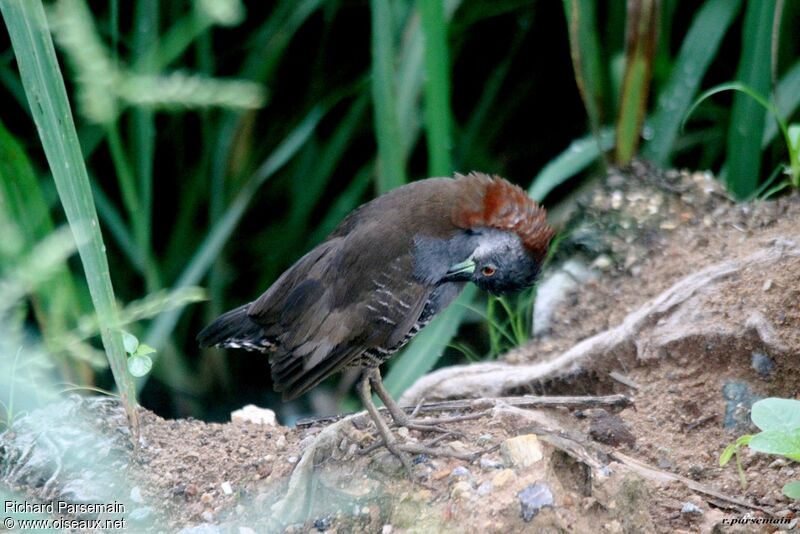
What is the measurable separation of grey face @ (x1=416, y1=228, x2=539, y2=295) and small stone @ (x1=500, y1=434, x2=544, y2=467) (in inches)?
32.7

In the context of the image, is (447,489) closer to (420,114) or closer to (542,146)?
(420,114)

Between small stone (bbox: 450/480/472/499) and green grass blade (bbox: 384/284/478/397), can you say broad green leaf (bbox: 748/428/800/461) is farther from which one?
green grass blade (bbox: 384/284/478/397)

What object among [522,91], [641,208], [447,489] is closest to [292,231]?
[522,91]

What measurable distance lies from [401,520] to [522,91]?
3.54 m

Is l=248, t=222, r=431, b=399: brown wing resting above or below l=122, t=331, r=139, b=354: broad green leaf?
below

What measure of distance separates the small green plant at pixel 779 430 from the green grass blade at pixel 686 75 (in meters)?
2.29

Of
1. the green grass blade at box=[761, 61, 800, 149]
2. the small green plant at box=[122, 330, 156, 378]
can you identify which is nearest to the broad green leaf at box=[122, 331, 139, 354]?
the small green plant at box=[122, 330, 156, 378]

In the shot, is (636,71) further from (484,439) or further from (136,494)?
(136,494)

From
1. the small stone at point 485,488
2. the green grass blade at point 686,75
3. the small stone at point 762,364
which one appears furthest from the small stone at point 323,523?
the green grass blade at point 686,75

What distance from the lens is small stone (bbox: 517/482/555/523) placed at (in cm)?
217

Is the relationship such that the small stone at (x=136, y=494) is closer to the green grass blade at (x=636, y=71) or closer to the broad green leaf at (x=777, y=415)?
the broad green leaf at (x=777, y=415)

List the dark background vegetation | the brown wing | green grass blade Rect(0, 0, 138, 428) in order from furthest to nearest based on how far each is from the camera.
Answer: the dark background vegetation, the brown wing, green grass blade Rect(0, 0, 138, 428)

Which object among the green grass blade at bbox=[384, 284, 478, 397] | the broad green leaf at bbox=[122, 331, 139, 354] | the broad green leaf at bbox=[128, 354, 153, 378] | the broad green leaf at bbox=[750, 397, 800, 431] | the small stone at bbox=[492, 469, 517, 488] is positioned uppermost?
the broad green leaf at bbox=[122, 331, 139, 354]

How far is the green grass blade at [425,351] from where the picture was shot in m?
3.95
